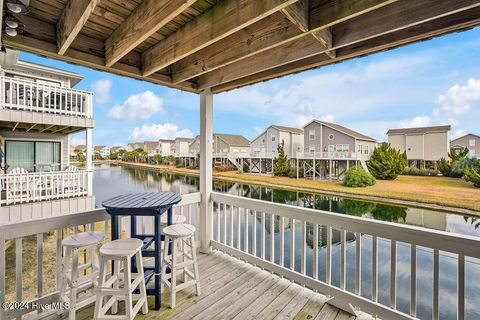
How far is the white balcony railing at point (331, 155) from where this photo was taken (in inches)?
137

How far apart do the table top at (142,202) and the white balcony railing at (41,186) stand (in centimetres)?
450

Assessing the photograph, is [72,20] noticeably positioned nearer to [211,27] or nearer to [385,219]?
[211,27]

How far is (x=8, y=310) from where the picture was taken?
183cm

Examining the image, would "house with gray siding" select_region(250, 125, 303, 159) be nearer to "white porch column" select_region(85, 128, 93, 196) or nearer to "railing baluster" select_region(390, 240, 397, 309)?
"railing baluster" select_region(390, 240, 397, 309)

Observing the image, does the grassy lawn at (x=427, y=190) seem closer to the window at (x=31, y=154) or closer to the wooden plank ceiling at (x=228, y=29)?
the wooden plank ceiling at (x=228, y=29)

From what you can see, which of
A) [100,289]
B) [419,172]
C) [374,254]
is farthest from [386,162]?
[100,289]

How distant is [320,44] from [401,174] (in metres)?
1.99

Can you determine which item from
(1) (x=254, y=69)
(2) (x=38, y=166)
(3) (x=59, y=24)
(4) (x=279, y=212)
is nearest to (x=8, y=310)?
(3) (x=59, y=24)

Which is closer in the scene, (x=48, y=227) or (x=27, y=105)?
(x=48, y=227)

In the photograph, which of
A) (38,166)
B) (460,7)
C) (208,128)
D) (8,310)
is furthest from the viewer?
(38,166)

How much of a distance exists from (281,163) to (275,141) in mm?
639

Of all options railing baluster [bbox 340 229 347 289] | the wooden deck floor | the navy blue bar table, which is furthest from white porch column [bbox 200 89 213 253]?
railing baluster [bbox 340 229 347 289]

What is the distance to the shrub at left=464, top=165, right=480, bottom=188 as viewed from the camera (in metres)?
2.18

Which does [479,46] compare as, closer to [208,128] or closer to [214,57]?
[214,57]
